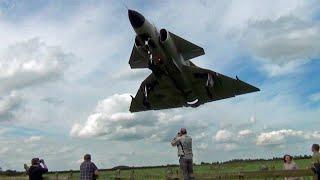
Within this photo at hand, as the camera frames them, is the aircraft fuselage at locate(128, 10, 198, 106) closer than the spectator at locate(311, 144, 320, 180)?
No

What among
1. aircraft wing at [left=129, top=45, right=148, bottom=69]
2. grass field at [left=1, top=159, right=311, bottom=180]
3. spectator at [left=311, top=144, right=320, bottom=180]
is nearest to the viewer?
spectator at [left=311, top=144, right=320, bottom=180]

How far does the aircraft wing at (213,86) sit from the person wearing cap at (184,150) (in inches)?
648

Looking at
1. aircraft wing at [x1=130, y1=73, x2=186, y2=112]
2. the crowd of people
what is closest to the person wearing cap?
the crowd of people

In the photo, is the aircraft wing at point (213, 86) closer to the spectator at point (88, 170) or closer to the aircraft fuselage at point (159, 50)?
the aircraft fuselage at point (159, 50)

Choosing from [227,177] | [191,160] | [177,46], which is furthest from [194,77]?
[227,177]

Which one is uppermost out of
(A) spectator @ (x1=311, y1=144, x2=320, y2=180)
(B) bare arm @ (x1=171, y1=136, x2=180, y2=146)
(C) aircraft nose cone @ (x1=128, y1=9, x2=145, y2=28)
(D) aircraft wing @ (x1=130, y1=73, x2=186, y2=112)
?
(C) aircraft nose cone @ (x1=128, y1=9, x2=145, y2=28)

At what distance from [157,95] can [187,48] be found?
15.2 feet

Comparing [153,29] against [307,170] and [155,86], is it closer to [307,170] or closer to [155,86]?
[155,86]

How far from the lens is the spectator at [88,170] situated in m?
14.8

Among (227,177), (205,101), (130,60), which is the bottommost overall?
(227,177)

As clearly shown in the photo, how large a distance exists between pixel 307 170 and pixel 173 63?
18475mm

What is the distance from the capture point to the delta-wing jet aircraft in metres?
28.6

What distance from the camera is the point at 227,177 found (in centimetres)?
1366

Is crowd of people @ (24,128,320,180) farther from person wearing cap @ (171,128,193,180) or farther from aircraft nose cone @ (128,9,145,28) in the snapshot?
aircraft nose cone @ (128,9,145,28)
